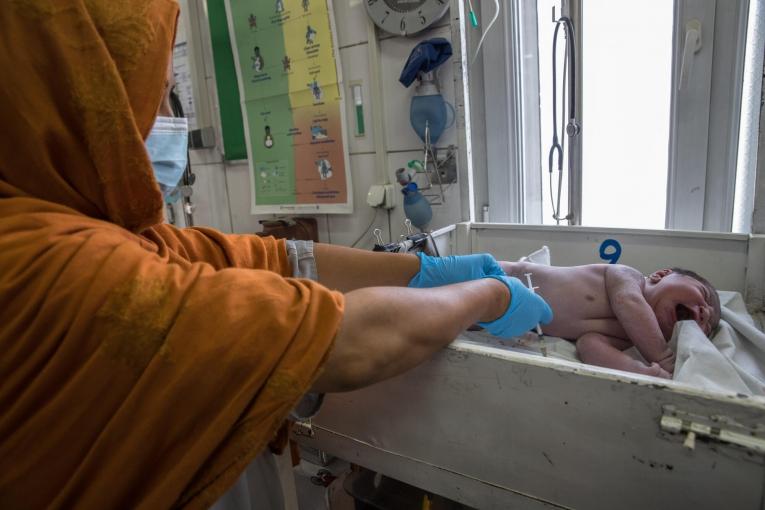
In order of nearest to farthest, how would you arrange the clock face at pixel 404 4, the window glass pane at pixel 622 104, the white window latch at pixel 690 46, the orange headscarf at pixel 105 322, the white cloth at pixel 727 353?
the orange headscarf at pixel 105 322, the white cloth at pixel 727 353, the white window latch at pixel 690 46, the window glass pane at pixel 622 104, the clock face at pixel 404 4

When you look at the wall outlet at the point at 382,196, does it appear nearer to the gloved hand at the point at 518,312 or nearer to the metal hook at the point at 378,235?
the metal hook at the point at 378,235

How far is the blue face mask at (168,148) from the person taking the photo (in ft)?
2.62

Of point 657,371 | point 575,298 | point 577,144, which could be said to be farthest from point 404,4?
point 657,371

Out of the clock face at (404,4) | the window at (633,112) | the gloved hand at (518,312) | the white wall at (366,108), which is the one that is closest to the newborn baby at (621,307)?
the gloved hand at (518,312)

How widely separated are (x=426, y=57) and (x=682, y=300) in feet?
3.47

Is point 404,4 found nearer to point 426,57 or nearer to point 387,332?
point 426,57

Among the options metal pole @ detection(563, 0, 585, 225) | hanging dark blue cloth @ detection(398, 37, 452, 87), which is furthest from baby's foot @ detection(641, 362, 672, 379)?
hanging dark blue cloth @ detection(398, 37, 452, 87)

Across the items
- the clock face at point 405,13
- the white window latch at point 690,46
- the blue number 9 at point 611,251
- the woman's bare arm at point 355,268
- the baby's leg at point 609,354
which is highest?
the clock face at point 405,13

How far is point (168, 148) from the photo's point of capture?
0.83 meters

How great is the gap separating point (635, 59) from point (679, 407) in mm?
1356

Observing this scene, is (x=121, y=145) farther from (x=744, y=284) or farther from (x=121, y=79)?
(x=744, y=284)

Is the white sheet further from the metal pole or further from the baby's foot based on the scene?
the metal pole

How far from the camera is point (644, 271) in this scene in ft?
4.41

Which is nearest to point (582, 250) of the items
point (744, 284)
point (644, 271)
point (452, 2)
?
point (644, 271)
